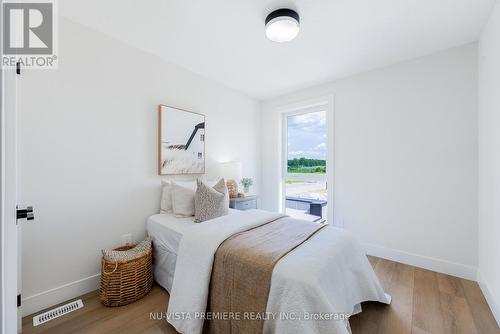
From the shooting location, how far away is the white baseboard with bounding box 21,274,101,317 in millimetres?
1633

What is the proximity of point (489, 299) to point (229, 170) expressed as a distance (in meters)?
2.92

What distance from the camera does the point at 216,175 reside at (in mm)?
3135

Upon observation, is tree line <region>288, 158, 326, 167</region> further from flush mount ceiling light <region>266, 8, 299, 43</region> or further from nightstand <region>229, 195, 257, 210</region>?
flush mount ceiling light <region>266, 8, 299, 43</region>

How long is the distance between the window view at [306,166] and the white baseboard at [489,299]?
5.56ft

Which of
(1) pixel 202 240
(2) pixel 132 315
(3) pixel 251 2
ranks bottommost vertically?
(2) pixel 132 315

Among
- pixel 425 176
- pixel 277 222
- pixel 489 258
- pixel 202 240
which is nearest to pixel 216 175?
pixel 277 222

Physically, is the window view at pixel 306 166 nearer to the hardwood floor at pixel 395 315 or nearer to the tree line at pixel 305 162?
the tree line at pixel 305 162

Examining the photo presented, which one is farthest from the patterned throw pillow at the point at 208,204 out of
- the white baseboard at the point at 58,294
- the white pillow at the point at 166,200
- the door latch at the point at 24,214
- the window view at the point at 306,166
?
the window view at the point at 306,166

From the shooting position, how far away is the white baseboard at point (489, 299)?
5.18 feet

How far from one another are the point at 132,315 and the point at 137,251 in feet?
1.64

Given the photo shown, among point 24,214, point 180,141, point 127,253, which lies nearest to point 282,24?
point 180,141

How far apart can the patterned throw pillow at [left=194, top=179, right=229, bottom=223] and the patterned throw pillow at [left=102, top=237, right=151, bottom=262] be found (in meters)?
0.53

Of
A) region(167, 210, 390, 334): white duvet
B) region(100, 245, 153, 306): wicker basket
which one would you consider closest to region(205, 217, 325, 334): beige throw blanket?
region(167, 210, 390, 334): white duvet

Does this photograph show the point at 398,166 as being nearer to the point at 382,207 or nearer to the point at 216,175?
the point at 382,207
